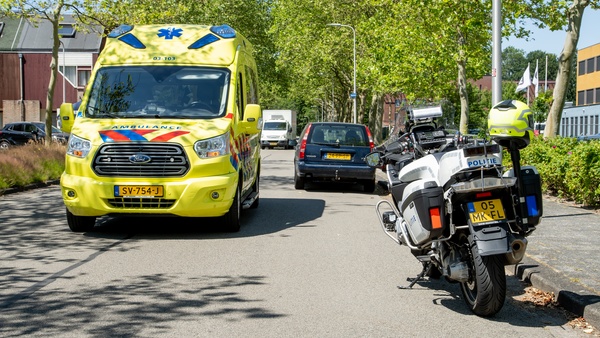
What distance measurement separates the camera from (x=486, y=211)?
5.68 meters

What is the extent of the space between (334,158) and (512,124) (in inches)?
454

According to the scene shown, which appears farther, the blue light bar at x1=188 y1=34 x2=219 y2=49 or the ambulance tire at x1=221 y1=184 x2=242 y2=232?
the blue light bar at x1=188 y1=34 x2=219 y2=49

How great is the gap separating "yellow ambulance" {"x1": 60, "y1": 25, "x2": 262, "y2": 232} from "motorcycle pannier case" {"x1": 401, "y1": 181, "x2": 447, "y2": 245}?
4.05 meters

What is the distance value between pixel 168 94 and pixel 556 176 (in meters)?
7.25

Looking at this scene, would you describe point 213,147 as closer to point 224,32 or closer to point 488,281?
point 224,32

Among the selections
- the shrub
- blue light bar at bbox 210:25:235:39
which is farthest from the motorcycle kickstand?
the shrub

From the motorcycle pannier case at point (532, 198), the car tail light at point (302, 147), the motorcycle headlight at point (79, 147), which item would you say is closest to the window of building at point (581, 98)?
the car tail light at point (302, 147)

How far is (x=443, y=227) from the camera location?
586 cm

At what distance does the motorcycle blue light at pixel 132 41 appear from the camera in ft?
36.6

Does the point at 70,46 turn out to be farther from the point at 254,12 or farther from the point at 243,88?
the point at 243,88

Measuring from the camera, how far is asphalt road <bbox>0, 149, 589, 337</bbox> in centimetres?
558

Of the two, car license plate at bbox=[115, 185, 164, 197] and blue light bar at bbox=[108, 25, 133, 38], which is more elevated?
blue light bar at bbox=[108, 25, 133, 38]

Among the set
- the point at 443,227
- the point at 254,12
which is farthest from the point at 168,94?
the point at 254,12

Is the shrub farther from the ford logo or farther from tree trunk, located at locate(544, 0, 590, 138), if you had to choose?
tree trunk, located at locate(544, 0, 590, 138)
